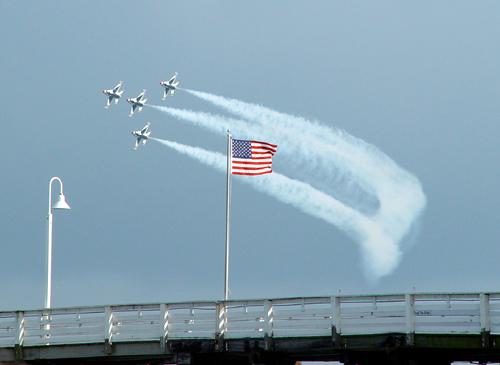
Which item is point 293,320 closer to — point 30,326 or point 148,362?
point 148,362

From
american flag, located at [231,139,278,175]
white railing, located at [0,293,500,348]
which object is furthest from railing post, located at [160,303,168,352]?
american flag, located at [231,139,278,175]

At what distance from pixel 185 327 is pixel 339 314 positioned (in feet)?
18.1

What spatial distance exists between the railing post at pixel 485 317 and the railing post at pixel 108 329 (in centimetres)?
1270

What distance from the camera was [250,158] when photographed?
46.6 m

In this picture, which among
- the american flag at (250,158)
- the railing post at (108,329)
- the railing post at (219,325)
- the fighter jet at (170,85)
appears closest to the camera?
the railing post at (219,325)

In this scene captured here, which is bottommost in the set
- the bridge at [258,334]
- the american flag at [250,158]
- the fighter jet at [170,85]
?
the bridge at [258,334]

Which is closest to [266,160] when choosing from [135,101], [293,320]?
[293,320]

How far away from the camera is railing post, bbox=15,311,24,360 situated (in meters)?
32.5

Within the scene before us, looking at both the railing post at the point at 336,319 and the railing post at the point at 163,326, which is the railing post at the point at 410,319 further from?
the railing post at the point at 163,326

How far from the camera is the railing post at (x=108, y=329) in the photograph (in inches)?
1219

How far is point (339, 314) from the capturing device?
28.0 meters

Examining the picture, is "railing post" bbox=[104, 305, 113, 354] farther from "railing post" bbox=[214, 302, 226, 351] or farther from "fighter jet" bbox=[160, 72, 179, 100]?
"fighter jet" bbox=[160, 72, 179, 100]

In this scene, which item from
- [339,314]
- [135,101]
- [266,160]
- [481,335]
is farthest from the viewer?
[135,101]

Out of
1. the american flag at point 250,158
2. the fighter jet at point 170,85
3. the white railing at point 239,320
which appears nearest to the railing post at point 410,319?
the white railing at point 239,320
